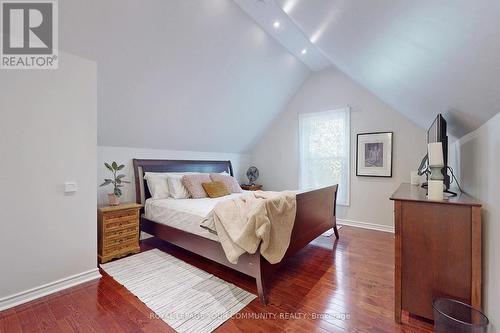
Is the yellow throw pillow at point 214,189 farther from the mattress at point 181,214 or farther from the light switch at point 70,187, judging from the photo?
the light switch at point 70,187

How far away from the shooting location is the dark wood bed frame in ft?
6.68

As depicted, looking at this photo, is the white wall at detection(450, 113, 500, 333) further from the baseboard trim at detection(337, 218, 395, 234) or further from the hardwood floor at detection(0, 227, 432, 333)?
the baseboard trim at detection(337, 218, 395, 234)

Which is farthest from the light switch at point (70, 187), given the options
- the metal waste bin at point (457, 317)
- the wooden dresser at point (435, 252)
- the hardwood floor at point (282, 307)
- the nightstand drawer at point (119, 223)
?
the metal waste bin at point (457, 317)

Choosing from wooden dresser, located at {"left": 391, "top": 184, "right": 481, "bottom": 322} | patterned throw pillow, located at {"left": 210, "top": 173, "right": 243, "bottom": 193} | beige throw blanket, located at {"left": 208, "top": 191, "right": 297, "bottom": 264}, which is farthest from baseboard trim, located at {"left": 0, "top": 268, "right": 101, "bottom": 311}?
wooden dresser, located at {"left": 391, "top": 184, "right": 481, "bottom": 322}

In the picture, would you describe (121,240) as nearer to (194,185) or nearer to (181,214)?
(181,214)

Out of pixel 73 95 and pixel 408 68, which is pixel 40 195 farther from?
pixel 408 68

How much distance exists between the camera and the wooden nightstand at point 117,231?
8.89ft

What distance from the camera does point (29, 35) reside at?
2104mm

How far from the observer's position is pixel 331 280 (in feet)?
7.66

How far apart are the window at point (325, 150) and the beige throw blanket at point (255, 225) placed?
8.68 ft

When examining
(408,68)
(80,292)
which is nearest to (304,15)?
(408,68)

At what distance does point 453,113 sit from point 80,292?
12.2 ft

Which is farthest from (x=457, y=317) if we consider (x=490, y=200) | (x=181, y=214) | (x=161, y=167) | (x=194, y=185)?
(x=161, y=167)

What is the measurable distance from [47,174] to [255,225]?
2.01m
